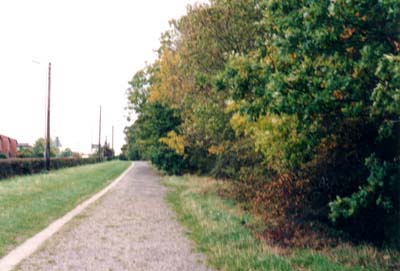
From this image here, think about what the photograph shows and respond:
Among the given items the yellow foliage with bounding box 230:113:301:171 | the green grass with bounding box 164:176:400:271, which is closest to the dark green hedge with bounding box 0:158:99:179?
the green grass with bounding box 164:176:400:271

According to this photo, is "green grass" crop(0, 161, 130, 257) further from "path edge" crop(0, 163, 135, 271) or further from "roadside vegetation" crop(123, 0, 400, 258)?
"roadside vegetation" crop(123, 0, 400, 258)

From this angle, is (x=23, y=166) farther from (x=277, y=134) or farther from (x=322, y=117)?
(x=322, y=117)

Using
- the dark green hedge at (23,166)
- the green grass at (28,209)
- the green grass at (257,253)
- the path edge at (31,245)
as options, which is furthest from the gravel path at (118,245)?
the dark green hedge at (23,166)

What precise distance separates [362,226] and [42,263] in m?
6.47

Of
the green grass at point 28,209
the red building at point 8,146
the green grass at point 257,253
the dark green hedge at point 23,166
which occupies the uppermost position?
the red building at point 8,146

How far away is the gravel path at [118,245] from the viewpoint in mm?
8430

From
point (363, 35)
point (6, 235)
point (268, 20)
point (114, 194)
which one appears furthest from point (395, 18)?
point (114, 194)

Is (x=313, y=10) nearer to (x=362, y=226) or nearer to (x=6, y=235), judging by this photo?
(x=362, y=226)

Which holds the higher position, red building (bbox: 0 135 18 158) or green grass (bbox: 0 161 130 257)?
red building (bbox: 0 135 18 158)

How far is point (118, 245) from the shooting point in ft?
33.1

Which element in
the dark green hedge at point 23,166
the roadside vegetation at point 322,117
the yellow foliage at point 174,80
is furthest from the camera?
the dark green hedge at point 23,166

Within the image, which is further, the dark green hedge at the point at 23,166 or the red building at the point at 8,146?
the red building at the point at 8,146

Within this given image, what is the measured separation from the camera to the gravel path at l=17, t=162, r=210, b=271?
8.43m

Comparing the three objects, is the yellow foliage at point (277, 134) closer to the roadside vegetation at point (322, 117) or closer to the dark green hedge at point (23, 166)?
the roadside vegetation at point (322, 117)
